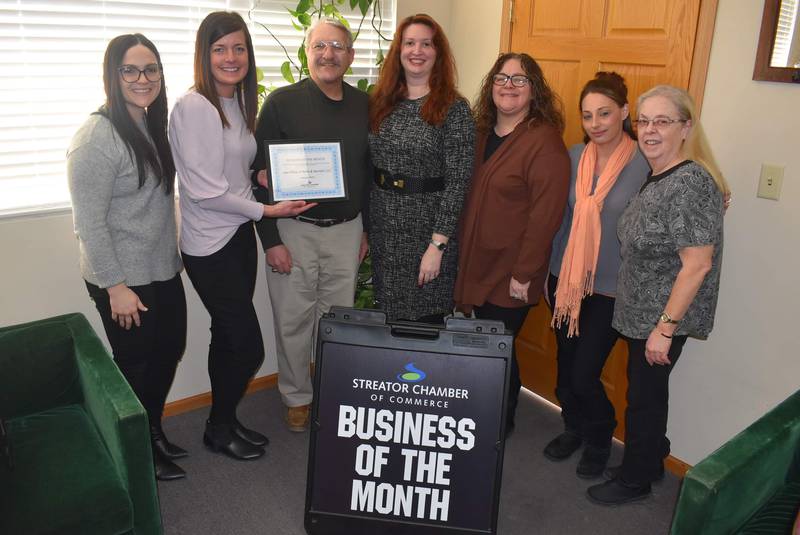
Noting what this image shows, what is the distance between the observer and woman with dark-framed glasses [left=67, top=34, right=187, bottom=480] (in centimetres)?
196

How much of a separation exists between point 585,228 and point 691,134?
0.47 m

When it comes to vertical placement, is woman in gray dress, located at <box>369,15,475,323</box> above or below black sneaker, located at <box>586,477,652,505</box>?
above

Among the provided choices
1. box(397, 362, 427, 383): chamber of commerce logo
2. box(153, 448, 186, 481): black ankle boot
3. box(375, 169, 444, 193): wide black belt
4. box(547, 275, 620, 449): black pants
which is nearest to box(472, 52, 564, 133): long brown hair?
box(375, 169, 444, 193): wide black belt

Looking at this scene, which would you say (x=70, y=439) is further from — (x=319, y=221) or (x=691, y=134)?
(x=691, y=134)

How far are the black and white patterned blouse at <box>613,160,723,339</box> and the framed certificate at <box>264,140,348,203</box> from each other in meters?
1.00

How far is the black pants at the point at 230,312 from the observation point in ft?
7.71

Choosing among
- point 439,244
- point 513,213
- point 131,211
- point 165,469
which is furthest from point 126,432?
point 513,213

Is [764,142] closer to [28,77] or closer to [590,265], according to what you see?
[590,265]

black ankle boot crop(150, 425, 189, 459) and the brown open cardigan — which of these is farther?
black ankle boot crop(150, 425, 189, 459)

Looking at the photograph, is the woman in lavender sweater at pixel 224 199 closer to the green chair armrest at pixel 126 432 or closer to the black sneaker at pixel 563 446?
the green chair armrest at pixel 126 432

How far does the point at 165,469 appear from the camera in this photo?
248 centimetres

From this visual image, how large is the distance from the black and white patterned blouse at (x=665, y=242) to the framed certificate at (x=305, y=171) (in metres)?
1.00

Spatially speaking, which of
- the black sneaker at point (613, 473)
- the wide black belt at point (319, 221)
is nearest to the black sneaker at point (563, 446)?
the black sneaker at point (613, 473)

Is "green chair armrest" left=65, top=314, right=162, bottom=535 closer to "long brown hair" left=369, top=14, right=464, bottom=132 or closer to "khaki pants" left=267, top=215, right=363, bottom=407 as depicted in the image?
"khaki pants" left=267, top=215, right=363, bottom=407
